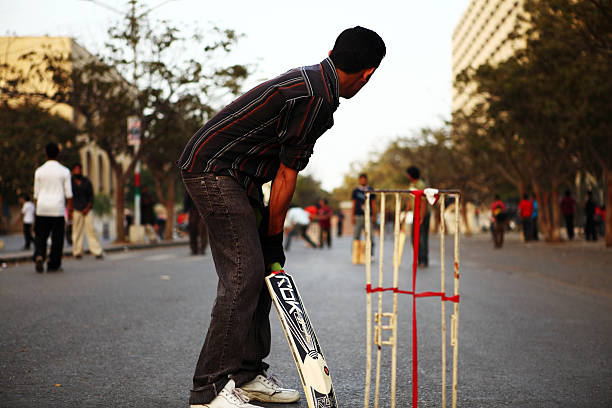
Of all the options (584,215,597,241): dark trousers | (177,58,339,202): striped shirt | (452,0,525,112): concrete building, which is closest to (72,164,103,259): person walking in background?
(177,58,339,202): striped shirt

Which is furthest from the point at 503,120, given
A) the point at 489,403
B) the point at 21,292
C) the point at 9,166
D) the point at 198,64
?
the point at 489,403

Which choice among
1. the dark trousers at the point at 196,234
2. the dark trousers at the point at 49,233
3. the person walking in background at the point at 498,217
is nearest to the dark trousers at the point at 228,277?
the dark trousers at the point at 49,233

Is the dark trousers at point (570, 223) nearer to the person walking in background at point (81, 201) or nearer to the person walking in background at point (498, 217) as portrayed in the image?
the person walking in background at point (498, 217)

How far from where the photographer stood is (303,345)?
10.1 feet

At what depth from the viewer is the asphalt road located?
12.6 feet

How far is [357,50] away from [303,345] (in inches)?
53.3

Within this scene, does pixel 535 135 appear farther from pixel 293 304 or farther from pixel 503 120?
A: pixel 293 304

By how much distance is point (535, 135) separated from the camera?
24.2 meters

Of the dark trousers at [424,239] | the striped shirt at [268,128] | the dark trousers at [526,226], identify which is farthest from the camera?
the dark trousers at [526,226]

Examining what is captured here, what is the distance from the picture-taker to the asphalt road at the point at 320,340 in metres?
3.84

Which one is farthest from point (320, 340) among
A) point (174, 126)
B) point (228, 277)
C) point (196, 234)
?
point (174, 126)

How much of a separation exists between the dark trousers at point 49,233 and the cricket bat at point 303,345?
821 centimetres

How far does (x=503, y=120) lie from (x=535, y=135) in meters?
1.57

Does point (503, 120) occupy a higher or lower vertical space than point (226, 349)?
higher
